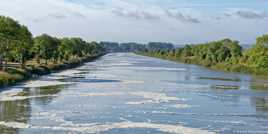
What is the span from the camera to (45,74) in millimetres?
51844

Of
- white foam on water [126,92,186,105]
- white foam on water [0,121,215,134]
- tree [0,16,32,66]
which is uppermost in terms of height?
tree [0,16,32,66]

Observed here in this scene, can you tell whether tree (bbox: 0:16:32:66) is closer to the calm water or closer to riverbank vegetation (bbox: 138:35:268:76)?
the calm water

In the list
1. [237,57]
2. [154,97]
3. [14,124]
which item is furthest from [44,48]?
[14,124]

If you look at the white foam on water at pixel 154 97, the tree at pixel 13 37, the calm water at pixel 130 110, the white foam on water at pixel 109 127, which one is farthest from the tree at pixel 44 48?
the white foam on water at pixel 109 127

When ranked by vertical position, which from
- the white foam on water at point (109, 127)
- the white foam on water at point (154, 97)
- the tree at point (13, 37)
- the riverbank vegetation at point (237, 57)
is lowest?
the white foam on water at point (109, 127)

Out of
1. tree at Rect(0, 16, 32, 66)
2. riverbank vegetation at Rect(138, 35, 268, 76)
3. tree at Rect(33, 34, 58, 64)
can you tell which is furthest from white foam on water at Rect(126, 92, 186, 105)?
tree at Rect(33, 34, 58, 64)

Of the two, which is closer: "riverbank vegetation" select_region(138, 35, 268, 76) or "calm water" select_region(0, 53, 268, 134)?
"calm water" select_region(0, 53, 268, 134)

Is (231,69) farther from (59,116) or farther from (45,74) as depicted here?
(59,116)

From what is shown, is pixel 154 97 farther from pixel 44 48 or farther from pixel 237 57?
pixel 237 57

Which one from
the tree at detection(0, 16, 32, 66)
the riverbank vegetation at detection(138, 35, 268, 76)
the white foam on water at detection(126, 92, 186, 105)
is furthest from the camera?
the riverbank vegetation at detection(138, 35, 268, 76)

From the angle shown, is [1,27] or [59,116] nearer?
[59,116]

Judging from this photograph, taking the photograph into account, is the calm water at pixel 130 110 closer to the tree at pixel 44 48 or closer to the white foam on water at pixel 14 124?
the white foam on water at pixel 14 124

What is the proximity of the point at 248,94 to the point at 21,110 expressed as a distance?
16.4 m

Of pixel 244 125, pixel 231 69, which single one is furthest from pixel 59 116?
pixel 231 69
